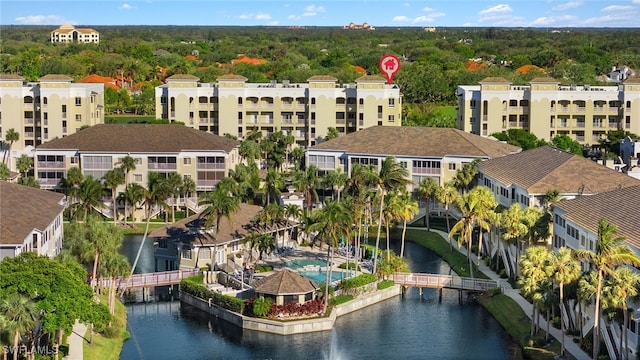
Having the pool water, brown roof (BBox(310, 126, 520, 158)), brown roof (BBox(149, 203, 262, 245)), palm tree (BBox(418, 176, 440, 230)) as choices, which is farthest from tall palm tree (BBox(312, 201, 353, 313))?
brown roof (BBox(310, 126, 520, 158))

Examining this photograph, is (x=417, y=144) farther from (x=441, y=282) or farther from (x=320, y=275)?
(x=441, y=282)

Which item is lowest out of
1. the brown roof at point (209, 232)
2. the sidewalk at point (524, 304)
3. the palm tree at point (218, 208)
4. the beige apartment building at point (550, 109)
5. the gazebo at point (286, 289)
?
the sidewalk at point (524, 304)

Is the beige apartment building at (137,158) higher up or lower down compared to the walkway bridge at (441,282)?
higher up

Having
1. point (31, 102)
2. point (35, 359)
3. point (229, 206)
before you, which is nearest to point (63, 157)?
point (31, 102)

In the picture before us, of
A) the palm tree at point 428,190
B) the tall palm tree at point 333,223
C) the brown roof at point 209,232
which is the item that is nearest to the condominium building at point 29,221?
the brown roof at point 209,232

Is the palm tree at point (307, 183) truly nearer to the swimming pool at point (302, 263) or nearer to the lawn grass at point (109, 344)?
the swimming pool at point (302, 263)

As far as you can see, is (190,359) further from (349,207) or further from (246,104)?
(246,104)

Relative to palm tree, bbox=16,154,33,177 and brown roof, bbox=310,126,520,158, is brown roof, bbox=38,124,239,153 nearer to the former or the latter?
palm tree, bbox=16,154,33,177
